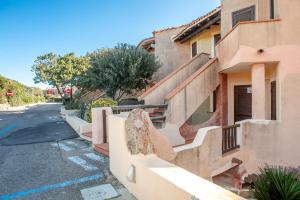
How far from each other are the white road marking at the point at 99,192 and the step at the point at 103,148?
8.92 ft

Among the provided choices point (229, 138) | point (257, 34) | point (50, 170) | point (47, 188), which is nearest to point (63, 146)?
point (50, 170)

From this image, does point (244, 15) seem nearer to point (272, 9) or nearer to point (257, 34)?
point (272, 9)

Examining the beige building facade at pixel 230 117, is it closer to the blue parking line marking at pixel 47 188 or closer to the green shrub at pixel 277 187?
the blue parking line marking at pixel 47 188

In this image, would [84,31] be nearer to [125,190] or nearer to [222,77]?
[222,77]

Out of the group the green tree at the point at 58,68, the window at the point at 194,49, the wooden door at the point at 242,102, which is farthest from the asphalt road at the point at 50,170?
the green tree at the point at 58,68

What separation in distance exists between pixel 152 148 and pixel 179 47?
13.9 meters

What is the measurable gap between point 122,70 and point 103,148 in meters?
6.55

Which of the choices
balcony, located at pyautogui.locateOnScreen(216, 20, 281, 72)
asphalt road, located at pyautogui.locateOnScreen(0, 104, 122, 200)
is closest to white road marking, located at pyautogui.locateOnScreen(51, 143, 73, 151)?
asphalt road, located at pyautogui.locateOnScreen(0, 104, 122, 200)

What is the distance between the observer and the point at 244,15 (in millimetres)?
11203

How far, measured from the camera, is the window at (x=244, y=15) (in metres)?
10.8

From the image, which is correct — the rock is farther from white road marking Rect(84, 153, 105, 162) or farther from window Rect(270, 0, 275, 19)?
window Rect(270, 0, 275, 19)

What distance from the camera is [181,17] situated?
67.5 feet

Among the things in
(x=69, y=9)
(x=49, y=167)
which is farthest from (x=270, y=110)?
(x=69, y=9)

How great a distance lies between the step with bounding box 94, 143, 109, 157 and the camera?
8008 millimetres
